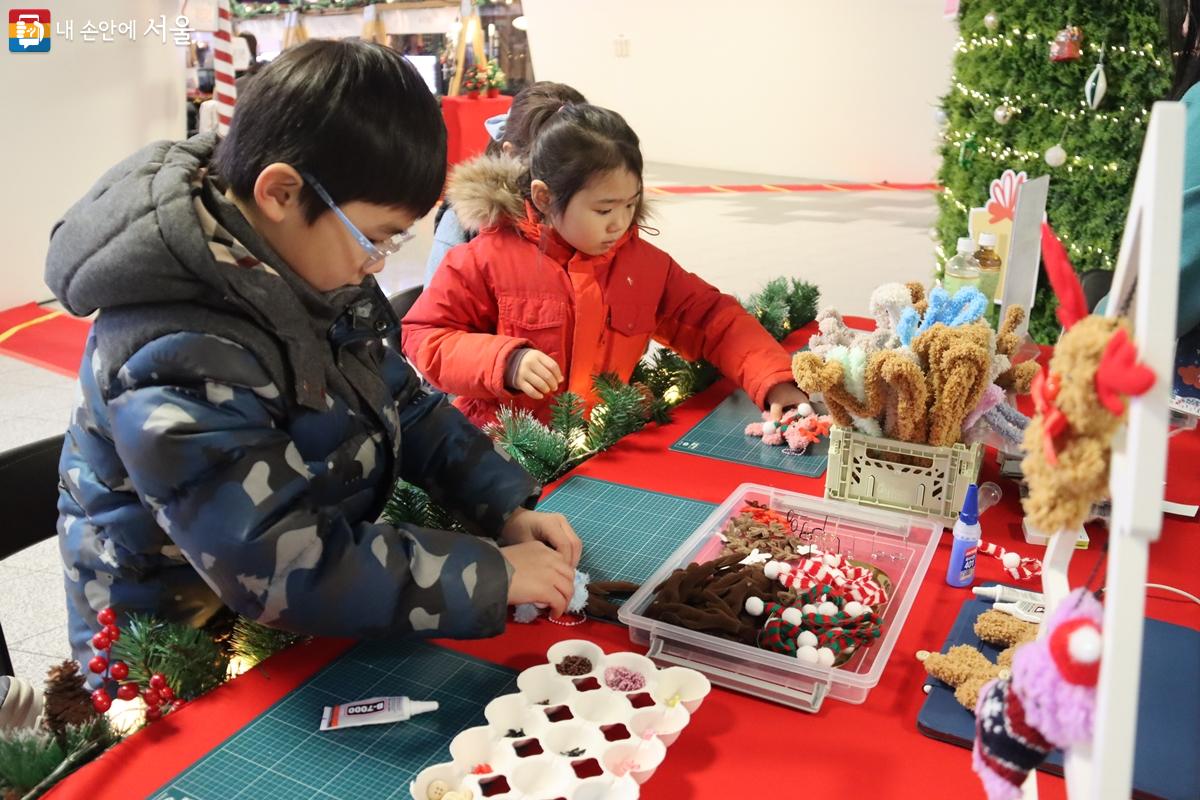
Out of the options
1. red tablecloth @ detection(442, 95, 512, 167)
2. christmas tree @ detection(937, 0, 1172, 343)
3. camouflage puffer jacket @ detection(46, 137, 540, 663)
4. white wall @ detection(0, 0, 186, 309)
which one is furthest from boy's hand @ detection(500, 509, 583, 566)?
red tablecloth @ detection(442, 95, 512, 167)

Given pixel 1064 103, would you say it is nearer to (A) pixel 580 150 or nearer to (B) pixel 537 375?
(A) pixel 580 150

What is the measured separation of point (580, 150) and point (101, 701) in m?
1.17

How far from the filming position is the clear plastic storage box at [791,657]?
3.08 ft

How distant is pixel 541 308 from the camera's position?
184 cm

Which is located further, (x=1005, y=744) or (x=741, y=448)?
(x=741, y=448)

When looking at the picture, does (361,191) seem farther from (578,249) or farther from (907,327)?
(578,249)

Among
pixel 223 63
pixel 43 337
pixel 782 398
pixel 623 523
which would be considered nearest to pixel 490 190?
pixel 782 398

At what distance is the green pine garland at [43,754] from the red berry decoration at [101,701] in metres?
0.01

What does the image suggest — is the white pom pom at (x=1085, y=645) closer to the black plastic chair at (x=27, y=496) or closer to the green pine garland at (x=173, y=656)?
the green pine garland at (x=173, y=656)

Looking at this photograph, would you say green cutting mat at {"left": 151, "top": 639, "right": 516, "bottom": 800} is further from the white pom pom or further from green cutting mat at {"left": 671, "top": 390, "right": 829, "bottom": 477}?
green cutting mat at {"left": 671, "top": 390, "right": 829, "bottom": 477}

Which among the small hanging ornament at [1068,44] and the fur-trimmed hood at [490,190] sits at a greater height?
the small hanging ornament at [1068,44]

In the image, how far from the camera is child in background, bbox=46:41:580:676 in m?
0.89

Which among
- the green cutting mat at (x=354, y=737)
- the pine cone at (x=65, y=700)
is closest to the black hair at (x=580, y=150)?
the green cutting mat at (x=354, y=737)

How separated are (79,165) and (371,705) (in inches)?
201
